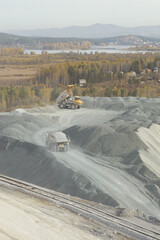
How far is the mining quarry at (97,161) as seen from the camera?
15836mm

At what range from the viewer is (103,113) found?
1388 inches

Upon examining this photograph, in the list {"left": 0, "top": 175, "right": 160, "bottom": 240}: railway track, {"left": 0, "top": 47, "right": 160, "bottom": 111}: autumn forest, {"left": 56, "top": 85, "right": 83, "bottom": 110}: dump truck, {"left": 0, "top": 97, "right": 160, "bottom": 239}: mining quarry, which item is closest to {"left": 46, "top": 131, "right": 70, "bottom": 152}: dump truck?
{"left": 0, "top": 97, "right": 160, "bottom": 239}: mining quarry

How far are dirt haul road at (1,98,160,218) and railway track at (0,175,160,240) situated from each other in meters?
2.27

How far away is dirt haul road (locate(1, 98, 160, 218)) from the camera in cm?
1588

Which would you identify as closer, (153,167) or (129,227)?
(129,227)

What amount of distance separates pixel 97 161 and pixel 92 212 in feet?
28.5

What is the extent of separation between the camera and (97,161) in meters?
20.5

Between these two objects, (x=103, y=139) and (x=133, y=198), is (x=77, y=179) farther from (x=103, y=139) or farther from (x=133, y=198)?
(x=103, y=139)

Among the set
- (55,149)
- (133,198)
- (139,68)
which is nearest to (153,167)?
(133,198)

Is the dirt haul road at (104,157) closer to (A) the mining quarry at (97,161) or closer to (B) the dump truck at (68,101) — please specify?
(A) the mining quarry at (97,161)

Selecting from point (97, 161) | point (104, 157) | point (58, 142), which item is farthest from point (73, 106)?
point (97, 161)

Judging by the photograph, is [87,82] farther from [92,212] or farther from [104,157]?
[92,212]

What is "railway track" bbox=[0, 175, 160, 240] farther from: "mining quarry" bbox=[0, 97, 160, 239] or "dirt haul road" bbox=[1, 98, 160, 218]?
"dirt haul road" bbox=[1, 98, 160, 218]

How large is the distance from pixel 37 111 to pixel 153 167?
22046 millimetres
